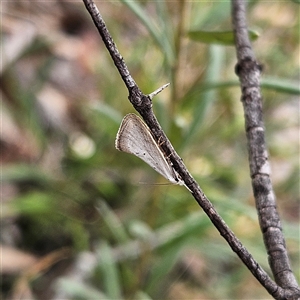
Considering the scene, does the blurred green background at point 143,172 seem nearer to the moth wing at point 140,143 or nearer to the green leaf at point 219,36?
the green leaf at point 219,36

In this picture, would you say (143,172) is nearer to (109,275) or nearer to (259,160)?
(109,275)

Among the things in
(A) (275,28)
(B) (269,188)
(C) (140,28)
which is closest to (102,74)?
(A) (275,28)

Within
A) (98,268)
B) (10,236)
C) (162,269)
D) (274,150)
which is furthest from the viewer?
(274,150)

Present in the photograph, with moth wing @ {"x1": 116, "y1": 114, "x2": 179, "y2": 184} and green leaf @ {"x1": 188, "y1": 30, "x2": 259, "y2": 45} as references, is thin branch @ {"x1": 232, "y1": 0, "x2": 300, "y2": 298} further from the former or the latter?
moth wing @ {"x1": 116, "y1": 114, "x2": 179, "y2": 184}

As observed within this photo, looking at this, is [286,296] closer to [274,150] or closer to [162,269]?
[162,269]

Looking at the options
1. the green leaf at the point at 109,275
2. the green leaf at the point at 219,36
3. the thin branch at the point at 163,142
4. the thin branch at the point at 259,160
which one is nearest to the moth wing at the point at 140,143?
the thin branch at the point at 163,142

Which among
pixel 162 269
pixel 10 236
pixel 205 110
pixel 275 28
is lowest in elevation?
pixel 162 269

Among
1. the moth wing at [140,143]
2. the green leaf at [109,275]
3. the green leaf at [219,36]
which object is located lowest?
the moth wing at [140,143]
